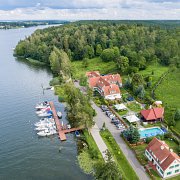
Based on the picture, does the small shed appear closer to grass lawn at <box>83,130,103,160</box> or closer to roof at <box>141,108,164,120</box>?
roof at <box>141,108,164,120</box>

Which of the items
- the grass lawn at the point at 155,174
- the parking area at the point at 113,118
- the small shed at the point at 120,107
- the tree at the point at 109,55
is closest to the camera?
the grass lawn at the point at 155,174

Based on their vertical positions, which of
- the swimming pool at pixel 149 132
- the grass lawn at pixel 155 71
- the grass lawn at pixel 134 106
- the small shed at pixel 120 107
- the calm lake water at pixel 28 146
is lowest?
the calm lake water at pixel 28 146

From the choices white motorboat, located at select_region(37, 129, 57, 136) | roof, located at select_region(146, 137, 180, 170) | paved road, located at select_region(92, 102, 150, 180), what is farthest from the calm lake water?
roof, located at select_region(146, 137, 180, 170)

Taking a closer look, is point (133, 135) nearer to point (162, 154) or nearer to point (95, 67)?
point (162, 154)

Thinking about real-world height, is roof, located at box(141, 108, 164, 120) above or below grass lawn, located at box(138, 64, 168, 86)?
below

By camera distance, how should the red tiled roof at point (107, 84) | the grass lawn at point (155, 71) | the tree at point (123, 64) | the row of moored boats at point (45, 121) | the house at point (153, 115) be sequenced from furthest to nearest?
the tree at point (123, 64) < the grass lawn at point (155, 71) < the red tiled roof at point (107, 84) < the house at point (153, 115) < the row of moored boats at point (45, 121)

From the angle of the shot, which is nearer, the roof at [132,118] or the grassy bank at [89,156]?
the grassy bank at [89,156]

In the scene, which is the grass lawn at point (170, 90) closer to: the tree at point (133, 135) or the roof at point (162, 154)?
the tree at point (133, 135)

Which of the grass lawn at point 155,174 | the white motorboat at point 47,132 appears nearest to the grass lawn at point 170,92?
the grass lawn at point 155,174
